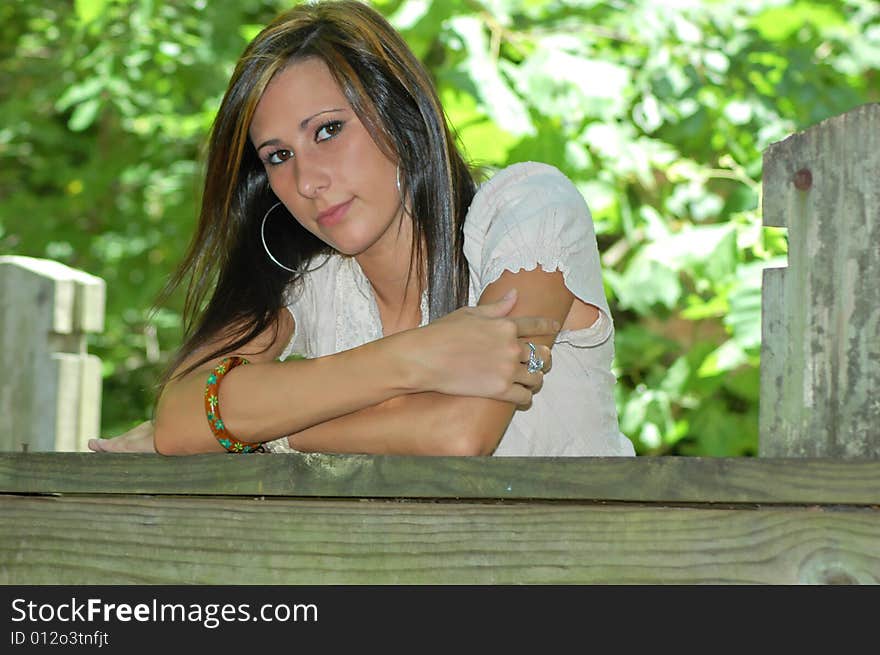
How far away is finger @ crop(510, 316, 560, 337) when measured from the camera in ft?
5.39

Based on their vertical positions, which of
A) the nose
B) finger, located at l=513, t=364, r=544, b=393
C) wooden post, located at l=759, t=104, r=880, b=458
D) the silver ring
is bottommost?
wooden post, located at l=759, t=104, r=880, b=458

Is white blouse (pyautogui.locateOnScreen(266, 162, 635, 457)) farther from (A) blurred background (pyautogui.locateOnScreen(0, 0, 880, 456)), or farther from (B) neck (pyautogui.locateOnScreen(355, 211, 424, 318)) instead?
(A) blurred background (pyautogui.locateOnScreen(0, 0, 880, 456))

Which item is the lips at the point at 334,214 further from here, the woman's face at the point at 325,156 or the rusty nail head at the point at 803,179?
the rusty nail head at the point at 803,179

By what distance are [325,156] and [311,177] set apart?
4 cm

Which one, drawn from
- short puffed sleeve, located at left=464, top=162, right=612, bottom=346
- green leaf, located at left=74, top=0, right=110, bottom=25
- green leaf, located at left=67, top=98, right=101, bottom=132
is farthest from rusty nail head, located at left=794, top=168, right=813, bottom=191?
green leaf, located at left=67, top=98, right=101, bottom=132

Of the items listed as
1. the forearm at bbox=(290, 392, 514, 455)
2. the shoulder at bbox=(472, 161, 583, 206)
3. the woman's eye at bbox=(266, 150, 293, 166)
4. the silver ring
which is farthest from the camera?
the woman's eye at bbox=(266, 150, 293, 166)

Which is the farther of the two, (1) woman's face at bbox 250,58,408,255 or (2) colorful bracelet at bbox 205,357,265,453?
(1) woman's face at bbox 250,58,408,255

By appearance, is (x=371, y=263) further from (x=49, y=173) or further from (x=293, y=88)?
(x=49, y=173)

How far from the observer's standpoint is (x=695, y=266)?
381cm

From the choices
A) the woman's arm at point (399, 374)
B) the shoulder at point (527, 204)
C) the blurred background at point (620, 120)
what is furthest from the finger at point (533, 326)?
the blurred background at point (620, 120)

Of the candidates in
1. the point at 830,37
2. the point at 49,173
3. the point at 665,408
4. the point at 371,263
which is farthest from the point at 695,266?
the point at 49,173

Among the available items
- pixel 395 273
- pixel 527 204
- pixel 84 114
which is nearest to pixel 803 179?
pixel 527 204

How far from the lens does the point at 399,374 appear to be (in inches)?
60.9

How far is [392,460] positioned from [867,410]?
1.33 feet
